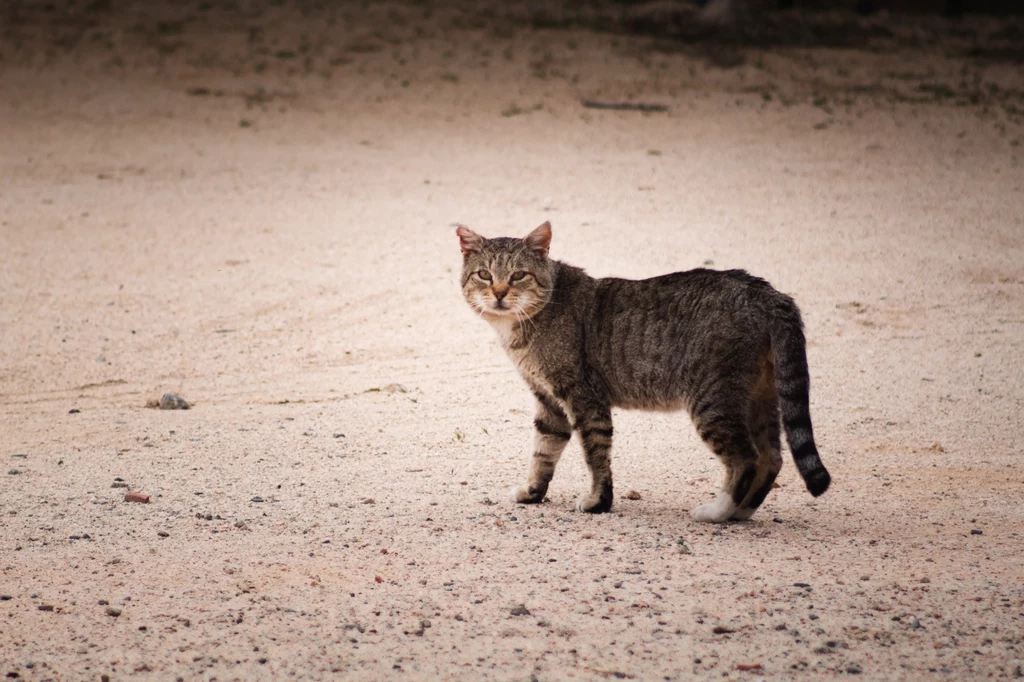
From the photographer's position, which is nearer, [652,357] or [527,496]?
[652,357]

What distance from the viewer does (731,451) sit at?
4.95 meters

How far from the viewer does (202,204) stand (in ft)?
39.2

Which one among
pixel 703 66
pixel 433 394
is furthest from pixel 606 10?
pixel 433 394

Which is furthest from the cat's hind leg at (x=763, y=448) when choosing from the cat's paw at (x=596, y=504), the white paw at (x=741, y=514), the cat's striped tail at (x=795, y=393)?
the cat's paw at (x=596, y=504)

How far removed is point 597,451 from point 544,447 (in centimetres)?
35

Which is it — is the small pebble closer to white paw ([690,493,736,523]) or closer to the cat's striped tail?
white paw ([690,493,736,523])

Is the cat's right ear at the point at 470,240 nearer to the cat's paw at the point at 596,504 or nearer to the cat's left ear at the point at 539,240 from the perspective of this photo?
the cat's left ear at the point at 539,240

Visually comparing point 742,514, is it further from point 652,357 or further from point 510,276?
point 510,276

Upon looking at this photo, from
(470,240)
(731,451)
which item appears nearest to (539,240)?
(470,240)

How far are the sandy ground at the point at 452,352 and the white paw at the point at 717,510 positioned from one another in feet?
0.41

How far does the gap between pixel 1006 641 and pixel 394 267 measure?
7.02 metres

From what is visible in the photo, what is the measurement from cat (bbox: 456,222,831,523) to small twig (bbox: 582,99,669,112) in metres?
10.3

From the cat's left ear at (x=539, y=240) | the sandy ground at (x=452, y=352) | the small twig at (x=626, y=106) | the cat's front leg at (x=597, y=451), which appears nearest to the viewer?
the sandy ground at (x=452, y=352)

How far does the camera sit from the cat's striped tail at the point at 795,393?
182 inches
